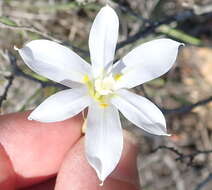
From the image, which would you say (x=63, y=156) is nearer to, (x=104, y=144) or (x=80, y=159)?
(x=80, y=159)

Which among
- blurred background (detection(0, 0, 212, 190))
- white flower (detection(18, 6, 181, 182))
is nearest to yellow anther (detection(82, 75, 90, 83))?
white flower (detection(18, 6, 181, 182))

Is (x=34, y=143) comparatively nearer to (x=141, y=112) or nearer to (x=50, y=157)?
(x=50, y=157)

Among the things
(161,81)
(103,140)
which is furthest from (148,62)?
(161,81)

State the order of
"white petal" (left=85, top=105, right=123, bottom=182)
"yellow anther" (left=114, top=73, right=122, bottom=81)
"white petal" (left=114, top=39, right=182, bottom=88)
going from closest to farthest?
"white petal" (left=85, top=105, right=123, bottom=182)
"white petal" (left=114, top=39, right=182, bottom=88)
"yellow anther" (left=114, top=73, right=122, bottom=81)

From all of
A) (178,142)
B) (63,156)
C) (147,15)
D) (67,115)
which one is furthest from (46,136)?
(178,142)

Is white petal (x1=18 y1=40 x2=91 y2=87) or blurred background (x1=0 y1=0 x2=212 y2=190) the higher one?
white petal (x1=18 y1=40 x2=91 y2=87)

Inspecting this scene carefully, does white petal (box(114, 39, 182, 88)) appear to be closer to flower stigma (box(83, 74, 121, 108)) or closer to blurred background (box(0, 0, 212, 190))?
flower stigma (box(83, 74, 121, 108))

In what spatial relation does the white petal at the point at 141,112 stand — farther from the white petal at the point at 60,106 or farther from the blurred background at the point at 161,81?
the blurred background at the point at 161,81
